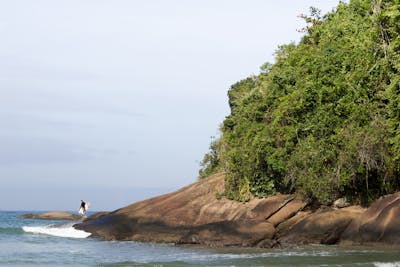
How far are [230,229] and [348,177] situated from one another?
5.00 metres

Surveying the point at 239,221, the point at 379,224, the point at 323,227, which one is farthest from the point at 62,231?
the point at 379,224

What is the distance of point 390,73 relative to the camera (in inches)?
1005

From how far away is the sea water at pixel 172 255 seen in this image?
19.6 meters

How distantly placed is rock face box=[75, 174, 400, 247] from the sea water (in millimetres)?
981

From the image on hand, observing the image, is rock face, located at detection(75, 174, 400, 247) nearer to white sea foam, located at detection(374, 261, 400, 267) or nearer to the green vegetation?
the green vegetation

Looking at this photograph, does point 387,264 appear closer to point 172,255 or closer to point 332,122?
point 172,255

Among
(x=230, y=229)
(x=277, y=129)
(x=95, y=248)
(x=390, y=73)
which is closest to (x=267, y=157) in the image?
(x=277, y=129)

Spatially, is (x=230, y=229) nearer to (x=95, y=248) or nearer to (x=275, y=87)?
(x=95, y=248)

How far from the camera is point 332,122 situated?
26.1 m

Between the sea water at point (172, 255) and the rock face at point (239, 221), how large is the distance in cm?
98

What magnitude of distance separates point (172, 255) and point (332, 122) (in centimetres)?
838

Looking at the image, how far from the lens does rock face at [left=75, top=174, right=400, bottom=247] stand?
75.8 feet

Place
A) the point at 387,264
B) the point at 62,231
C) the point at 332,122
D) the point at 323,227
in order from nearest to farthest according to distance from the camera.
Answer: the point at 387,264, the point at 323,227, the point at 332,122, the point at 62,231

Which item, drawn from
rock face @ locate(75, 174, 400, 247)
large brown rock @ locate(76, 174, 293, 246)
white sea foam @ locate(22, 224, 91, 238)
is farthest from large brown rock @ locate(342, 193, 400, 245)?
white sea foam @ locate(22, 224, 91, 238)
